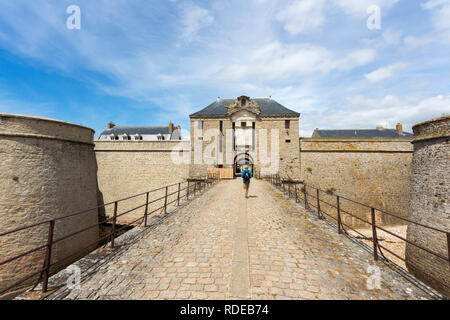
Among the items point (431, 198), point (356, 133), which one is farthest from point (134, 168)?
point (356, 133)

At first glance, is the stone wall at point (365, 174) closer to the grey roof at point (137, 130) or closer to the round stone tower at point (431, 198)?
the round stone tower at point (431, 198)

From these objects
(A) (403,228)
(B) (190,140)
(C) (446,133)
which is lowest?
(A) (403,228)

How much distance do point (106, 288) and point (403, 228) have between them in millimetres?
21210

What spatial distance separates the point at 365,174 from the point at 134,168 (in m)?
22.1

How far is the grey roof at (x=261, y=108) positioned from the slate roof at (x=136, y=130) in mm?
8583

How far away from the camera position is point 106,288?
268 centimetres

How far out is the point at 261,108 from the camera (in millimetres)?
21812

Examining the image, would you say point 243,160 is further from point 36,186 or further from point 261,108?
point 36,186

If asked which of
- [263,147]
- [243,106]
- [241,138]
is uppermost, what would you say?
[243,106]

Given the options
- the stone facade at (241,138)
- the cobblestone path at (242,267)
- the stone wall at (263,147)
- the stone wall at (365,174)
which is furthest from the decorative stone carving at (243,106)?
the cobblestone path at (242,267)

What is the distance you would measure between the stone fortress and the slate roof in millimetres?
696

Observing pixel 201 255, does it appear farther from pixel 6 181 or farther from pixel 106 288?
pixel 6 181
